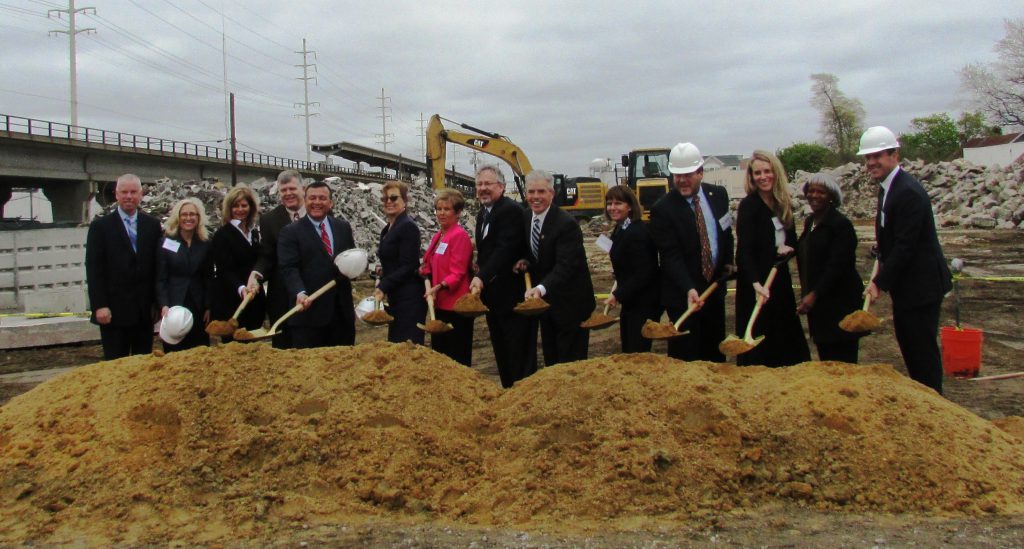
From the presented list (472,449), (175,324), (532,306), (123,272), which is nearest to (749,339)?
(532,306)

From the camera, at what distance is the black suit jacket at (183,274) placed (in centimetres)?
546

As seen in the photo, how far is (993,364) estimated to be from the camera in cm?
729

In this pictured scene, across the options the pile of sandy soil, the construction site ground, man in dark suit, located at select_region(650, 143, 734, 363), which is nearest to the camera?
the construction site ground

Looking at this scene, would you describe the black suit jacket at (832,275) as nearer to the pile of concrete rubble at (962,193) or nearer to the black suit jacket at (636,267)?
the black suit jacket at (636,267)

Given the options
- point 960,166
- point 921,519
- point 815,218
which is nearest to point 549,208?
point 815,218

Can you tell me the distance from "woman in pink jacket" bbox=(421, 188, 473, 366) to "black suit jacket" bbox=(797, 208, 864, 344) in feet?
7.34

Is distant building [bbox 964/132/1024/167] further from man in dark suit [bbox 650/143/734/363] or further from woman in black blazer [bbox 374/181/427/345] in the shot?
woman in black blazer [bbox 374/181/427/345]

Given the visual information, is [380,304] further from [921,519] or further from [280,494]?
[921,519]

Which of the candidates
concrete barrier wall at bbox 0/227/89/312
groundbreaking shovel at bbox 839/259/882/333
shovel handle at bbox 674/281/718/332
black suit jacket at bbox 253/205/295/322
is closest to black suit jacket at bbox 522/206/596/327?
shovel handle at bbox 674/281/718/332

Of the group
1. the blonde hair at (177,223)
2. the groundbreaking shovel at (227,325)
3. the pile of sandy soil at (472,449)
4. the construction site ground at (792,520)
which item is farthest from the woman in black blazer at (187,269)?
the construction site ground at (792,520)

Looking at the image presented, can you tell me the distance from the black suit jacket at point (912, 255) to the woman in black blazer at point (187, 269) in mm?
4459

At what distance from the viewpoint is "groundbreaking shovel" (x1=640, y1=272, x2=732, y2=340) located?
4633 mm

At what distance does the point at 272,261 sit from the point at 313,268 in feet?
1.53

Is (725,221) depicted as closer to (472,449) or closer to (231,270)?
(472,449)
